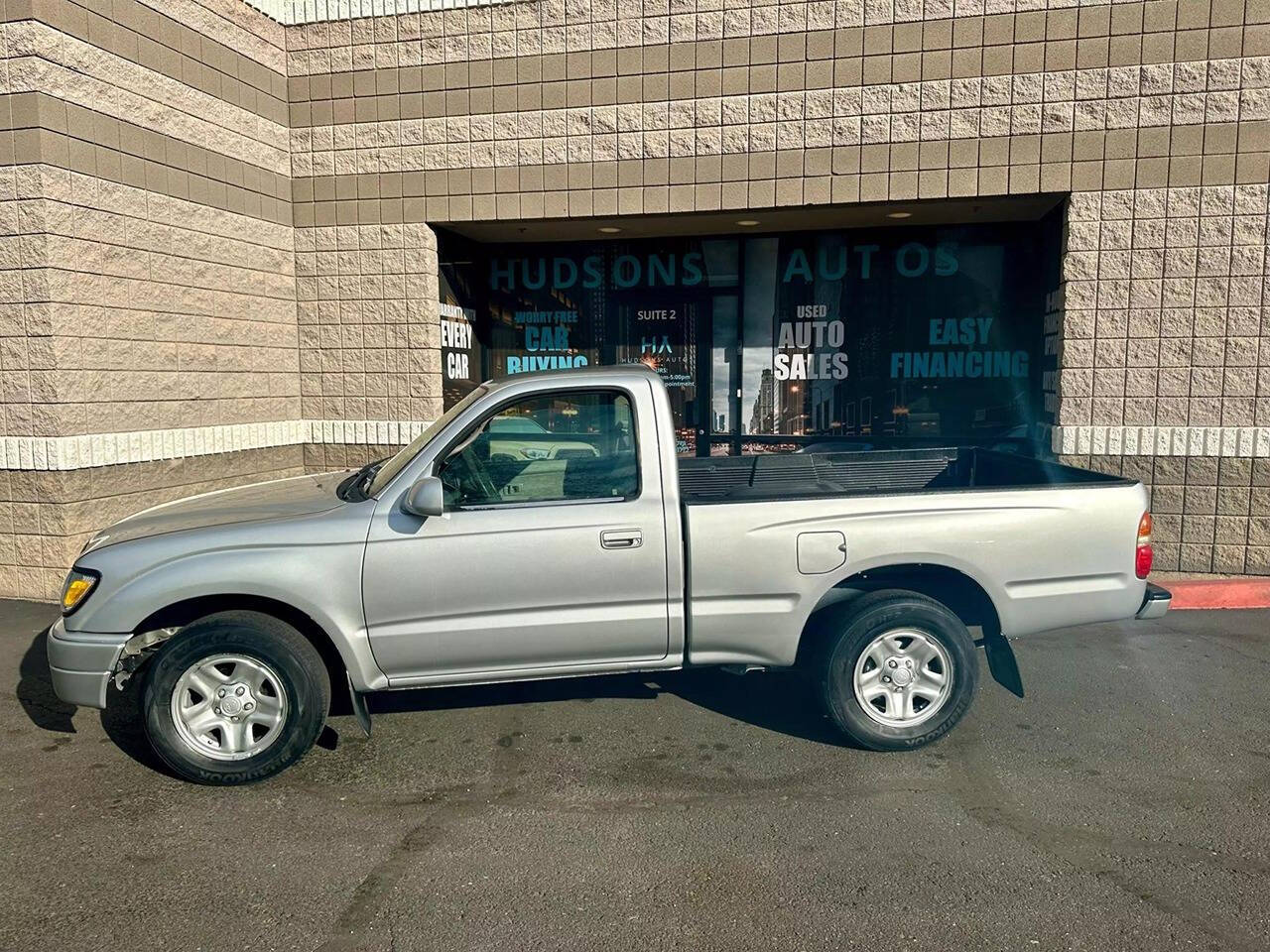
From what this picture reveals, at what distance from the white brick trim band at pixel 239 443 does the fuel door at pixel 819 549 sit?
487 centimetres

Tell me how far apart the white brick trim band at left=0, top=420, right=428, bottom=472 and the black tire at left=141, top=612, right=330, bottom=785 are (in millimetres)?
3976

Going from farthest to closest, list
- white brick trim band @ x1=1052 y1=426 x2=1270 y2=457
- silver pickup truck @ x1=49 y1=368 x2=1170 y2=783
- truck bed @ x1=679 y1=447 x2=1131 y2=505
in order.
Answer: white brick trim band @ x1=1052 y1=426 x2=1270 y2=457 → truck bed @ x1=679 y1=447 x2=1131 y2=505 → silver pickup truck @ x1=49 y1=368 x2=1170 y2=783

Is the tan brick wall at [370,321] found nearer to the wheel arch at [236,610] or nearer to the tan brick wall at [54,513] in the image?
the tan brick wall at [54,513]

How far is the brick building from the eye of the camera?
25.8 feet

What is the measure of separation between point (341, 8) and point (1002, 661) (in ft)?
28.3

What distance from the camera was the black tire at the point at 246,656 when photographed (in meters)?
4.41

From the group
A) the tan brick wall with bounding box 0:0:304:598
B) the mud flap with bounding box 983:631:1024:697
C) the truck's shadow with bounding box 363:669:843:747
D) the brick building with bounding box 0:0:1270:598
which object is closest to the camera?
the mud flap with bounding box 983:631:1024:697

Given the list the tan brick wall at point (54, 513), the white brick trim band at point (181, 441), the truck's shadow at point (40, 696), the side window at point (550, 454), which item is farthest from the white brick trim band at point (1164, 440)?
the tan brick wall at point (54, 513)

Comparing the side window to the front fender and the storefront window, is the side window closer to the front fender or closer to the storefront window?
the front fender

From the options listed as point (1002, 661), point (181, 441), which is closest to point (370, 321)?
point (181, 441)

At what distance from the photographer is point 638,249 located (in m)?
10.8

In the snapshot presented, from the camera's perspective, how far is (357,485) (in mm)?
5059

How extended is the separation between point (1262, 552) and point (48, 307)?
1005 centimetres

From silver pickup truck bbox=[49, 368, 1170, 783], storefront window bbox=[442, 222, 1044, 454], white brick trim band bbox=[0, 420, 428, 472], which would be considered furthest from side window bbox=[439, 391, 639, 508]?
storefront window bbox=[442, 222, 1044, 454]
